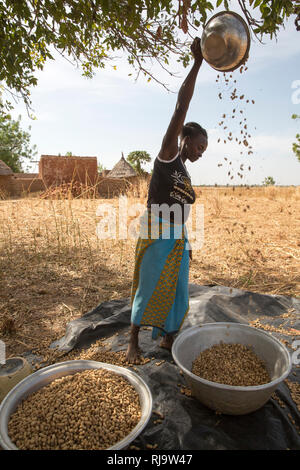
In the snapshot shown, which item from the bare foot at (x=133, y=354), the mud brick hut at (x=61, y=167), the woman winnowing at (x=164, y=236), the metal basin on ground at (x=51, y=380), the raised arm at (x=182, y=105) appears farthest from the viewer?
the mud brick hut at (x=61, y=167)

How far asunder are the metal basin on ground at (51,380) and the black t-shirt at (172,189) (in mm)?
934

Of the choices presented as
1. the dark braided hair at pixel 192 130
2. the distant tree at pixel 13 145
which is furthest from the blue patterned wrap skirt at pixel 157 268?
the distant tree at pixel 13 145

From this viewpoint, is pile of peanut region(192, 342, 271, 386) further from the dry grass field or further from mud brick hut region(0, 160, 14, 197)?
mud brick hut region(0, 160, 14, 197)

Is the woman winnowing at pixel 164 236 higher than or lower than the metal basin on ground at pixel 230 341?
higher

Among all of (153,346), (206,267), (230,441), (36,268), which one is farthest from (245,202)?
(230,441)

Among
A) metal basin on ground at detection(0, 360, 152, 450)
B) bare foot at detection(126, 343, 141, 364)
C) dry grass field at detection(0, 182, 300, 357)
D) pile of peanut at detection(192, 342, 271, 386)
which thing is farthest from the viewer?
dry grass field at detection(0, 182, 300, 357)

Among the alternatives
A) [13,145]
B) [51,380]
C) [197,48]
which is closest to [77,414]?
[51,380]

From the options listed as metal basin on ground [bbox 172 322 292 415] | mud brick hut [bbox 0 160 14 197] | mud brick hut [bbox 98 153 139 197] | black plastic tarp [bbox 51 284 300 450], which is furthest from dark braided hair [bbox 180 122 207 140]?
mud brick hut [bbox 0 160 14 197]

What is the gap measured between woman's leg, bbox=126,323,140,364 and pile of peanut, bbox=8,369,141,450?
1.36ft

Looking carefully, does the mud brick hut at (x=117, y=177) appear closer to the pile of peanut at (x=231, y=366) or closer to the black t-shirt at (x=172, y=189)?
the black t-shirt at (x=172, y=189)

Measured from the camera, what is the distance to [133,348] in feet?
6.48

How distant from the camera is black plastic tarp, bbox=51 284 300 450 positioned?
1.37 meters

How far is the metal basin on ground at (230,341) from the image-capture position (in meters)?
1.36

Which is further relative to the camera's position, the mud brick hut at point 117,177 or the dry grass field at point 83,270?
the mud brick hut at point 117,177
